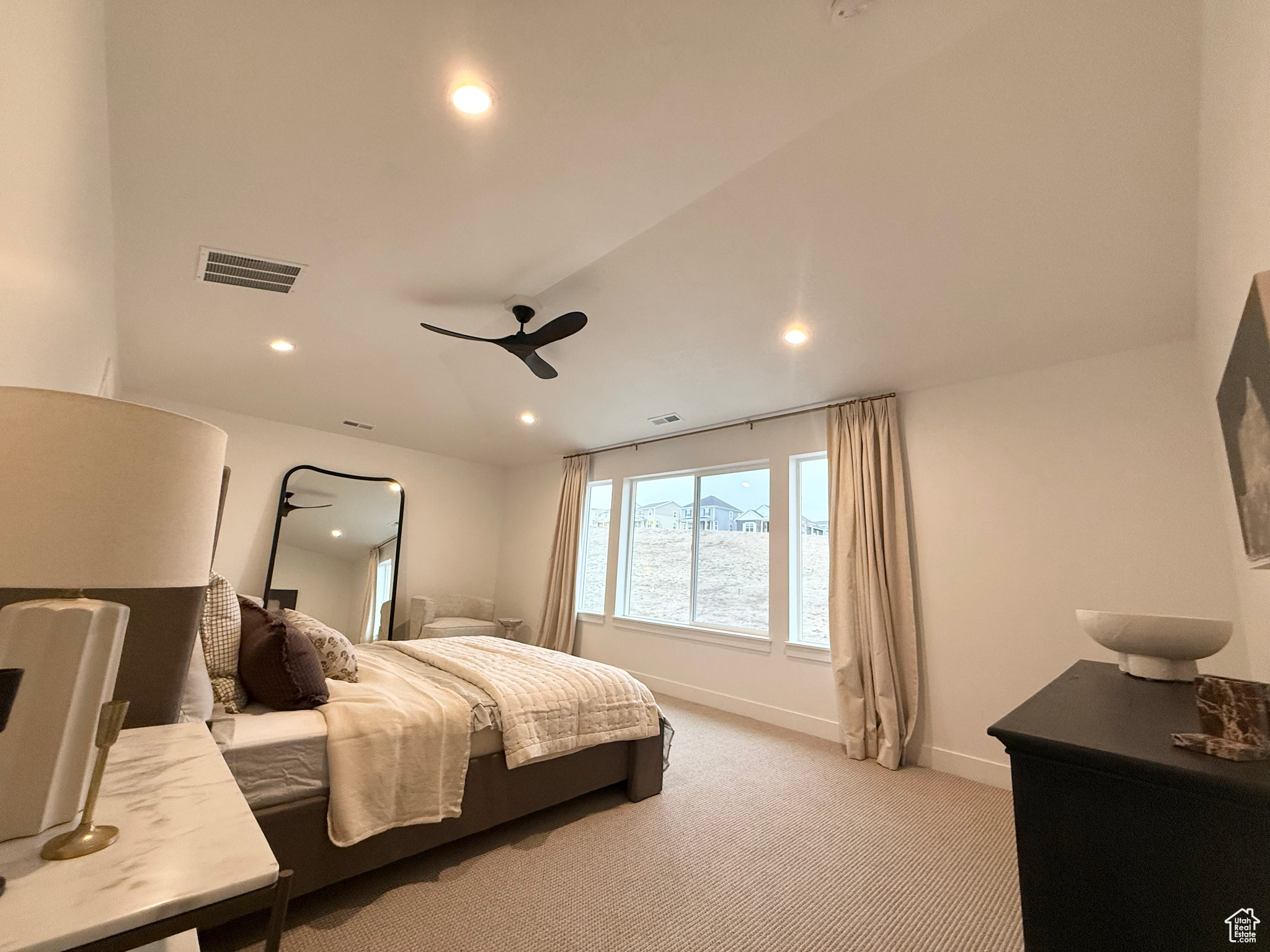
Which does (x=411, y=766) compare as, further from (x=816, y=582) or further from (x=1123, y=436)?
(x=1123, y=436)

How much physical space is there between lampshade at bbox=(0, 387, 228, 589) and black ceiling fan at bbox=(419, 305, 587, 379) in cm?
215

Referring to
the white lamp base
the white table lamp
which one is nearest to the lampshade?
the white table lamp

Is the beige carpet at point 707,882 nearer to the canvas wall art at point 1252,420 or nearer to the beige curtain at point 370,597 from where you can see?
the canvas wall art at point 1252,420

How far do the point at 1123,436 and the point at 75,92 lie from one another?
4.43 metres

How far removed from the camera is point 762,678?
416 centimetres

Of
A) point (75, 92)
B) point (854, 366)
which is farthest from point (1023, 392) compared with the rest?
point (75, 92)

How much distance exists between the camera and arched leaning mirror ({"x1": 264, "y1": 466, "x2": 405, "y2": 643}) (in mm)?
5207

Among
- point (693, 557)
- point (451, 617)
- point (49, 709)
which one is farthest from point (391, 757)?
point (451, 617)

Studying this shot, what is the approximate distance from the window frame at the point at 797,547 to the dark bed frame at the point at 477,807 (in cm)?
171

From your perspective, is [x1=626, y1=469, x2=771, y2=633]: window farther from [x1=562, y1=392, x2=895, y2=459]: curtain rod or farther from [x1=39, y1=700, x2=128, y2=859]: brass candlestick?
[x1=39, y1=700, x2=128, y2=859]: brass candlestick

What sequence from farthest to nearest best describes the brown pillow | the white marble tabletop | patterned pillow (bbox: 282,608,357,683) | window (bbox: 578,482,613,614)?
window (bbox: 578,482,613,614)
patterned pillow (bbox: 282,608,357,683)
the brown pillow
the white marble tabletop

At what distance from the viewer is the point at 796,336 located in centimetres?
333

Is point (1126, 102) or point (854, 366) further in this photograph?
point (854, 366)

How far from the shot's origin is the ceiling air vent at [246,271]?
9.27ft
